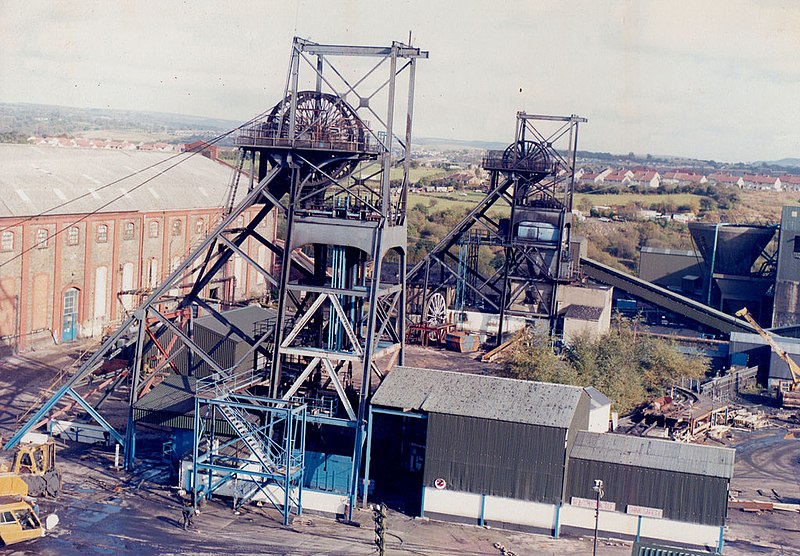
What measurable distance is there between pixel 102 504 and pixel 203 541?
342 centimetres

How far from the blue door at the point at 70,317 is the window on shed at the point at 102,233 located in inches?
105

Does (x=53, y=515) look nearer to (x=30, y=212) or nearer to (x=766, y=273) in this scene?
(x=30, y=212)

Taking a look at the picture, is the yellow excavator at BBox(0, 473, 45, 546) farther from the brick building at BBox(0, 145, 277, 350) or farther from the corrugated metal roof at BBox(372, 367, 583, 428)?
the brick building at BBox(0, 145, 277, 350)

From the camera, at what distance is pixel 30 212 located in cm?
4125

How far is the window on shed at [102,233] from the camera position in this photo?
151ft

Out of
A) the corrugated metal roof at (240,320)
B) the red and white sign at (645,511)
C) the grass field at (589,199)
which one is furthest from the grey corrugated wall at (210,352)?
the grass field at (589,199)

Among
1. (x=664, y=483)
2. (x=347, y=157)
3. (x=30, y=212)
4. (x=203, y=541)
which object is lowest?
(x=203, y=541)

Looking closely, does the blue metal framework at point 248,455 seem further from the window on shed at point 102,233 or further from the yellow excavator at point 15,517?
the window on shed at point 102,233

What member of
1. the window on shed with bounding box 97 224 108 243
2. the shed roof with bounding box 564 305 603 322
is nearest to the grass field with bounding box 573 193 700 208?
the shed roof with bounding box 564 305 603 322

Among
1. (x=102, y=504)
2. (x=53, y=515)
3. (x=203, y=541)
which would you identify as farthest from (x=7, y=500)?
(x=203, y=541)

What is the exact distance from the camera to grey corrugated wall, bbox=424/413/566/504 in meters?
24.7

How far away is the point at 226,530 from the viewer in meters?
23.9

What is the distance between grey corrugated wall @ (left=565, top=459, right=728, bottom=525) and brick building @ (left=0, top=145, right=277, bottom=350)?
57.4 ft

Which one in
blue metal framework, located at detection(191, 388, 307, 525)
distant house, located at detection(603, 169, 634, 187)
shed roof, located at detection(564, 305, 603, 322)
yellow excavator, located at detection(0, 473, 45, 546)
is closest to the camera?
yellow excavator, located at detection(0, 473, 45, 546)
